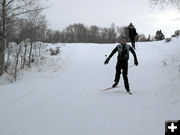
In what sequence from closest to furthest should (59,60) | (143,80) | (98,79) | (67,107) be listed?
1. (67,107)
2. (143,80)
3. (98,79)
4. (59,60)

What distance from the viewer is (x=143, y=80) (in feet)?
27.5

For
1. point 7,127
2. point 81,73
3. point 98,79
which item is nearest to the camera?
point 7,127

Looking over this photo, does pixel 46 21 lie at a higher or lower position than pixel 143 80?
higher

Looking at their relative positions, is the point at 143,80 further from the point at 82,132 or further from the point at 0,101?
the point at 0,101

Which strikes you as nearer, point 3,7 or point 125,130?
point 125,130

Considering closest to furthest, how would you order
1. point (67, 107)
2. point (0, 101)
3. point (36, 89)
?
point (67, 107) < point (0, 101) < point (36, 89)

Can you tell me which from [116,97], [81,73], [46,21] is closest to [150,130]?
[116,97]

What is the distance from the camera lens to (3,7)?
10.9 meters

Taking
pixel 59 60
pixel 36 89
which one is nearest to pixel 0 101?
pixel 36 89

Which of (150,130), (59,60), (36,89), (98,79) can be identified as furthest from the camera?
(59,60)

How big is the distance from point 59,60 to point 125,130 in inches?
438

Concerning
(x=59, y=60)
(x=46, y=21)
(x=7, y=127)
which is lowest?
(x=7, y=127)

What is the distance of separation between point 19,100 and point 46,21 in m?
9.47

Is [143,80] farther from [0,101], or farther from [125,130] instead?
[0,101]
